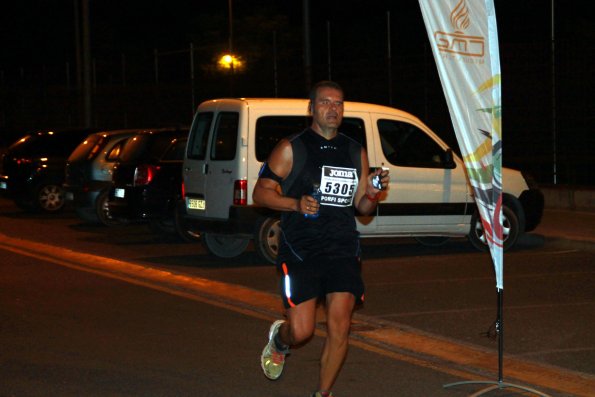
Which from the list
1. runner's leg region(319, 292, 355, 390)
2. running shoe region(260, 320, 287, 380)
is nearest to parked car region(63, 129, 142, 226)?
running shoe region(260, 320, 287, 380)

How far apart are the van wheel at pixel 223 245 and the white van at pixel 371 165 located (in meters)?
0.01

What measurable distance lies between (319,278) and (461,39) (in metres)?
1.68

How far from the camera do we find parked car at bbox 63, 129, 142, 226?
1722 cm

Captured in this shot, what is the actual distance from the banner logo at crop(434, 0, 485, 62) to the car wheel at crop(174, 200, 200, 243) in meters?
7.08

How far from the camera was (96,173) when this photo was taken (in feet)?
56.7

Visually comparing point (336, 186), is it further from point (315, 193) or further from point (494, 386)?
point (494, 386)

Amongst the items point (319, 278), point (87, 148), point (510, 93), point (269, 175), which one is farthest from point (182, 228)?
point (510, 93)

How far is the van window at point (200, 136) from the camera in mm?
13289

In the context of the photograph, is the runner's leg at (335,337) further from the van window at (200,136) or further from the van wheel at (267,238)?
the van window at (200,136)

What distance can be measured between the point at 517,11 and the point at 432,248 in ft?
75.5

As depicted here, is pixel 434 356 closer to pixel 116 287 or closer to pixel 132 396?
pixel 132 396

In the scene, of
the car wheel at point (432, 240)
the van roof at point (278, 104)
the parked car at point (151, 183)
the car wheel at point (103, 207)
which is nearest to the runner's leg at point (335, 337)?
the van roof at point (278, 104)

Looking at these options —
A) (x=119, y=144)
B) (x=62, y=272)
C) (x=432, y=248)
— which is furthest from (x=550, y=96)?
(x=62, y=272)

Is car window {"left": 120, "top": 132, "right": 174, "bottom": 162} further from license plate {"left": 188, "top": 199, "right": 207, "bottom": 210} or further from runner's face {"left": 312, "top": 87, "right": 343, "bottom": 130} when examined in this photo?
runner's face {"left": 312, "top": 87, "right": 343, "bottom": 130}
